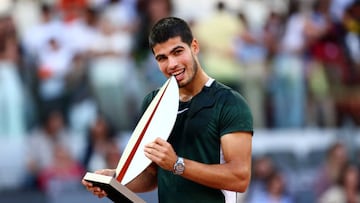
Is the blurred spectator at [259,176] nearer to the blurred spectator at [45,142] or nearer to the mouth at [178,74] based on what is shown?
the blurred spectator at [45,142]

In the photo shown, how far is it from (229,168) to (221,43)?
5539 millimetres

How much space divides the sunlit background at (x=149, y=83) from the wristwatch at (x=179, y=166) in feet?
15.3

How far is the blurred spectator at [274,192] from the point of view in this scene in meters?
9.21

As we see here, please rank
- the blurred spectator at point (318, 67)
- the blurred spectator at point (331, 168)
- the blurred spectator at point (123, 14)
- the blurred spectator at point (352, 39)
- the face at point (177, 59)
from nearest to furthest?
the face at point (177, 59), the blurred spectator at point (123, 14), the blurred spectator at point (331, 168), the blurred spectator at point (318, 67), the blurred spectator at point (352, 39)

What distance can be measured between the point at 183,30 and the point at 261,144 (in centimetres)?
576

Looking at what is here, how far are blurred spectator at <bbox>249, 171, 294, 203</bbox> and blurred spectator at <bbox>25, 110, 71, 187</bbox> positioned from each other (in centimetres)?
203

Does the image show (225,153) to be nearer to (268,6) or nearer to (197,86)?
(197,86)

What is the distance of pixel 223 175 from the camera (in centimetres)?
370

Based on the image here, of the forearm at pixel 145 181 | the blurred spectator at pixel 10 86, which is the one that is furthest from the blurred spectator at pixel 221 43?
the forearm at pixel 145 181

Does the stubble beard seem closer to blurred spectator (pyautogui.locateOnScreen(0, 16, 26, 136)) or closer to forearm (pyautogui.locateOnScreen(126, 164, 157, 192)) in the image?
forearm (pyautogui.locateOnScreen(126, 164, 157, 192))

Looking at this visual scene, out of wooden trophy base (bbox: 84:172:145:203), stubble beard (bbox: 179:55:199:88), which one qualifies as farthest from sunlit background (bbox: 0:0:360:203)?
wooden trophy base (bbox: 84:172:145:203)

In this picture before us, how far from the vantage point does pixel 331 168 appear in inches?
377

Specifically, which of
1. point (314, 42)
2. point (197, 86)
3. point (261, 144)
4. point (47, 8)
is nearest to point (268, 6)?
point (314, 42)

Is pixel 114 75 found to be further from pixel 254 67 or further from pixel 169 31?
pixel 169 31
